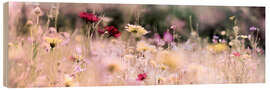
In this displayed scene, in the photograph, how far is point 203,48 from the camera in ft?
22.2

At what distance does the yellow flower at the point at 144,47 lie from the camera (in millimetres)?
6465

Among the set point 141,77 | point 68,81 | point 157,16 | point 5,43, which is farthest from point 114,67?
point 5,43

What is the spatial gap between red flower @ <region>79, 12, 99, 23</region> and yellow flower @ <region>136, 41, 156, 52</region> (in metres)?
0.63

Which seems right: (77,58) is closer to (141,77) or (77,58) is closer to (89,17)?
(89,17)

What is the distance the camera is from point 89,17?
6.25 m

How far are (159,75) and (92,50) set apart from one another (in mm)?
927

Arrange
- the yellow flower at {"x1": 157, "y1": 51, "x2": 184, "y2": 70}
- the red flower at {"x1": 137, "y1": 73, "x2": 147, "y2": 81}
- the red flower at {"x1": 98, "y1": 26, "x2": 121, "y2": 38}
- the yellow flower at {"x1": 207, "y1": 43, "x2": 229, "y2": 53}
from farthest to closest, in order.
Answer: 1. the yellow flower at {"x1": 207, "y1": 43, "x2": 229, "y2": 53}
2. the yellow flower at {"x1": 157, "y1": 51, "x2": 184, "y2": 70}
3. the red flower at {"x1": 137, "y1": 73, "x2": 147, "y2": 81}
4. the red flower at {"x1": 98, "y1": 26, "x2": 121, "y2": 38}

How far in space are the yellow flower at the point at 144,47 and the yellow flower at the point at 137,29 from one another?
0.37ft

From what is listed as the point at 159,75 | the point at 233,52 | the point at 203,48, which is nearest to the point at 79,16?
the point at 159,75

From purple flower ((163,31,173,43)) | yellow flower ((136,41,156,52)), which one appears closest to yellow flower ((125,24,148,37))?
yellow flower ((136,41,156,52))

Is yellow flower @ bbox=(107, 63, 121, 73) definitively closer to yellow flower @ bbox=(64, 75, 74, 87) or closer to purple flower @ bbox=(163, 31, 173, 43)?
yellow flower @ bbox=(64, 75, 74, 87)

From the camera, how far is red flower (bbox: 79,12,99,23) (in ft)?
20.4

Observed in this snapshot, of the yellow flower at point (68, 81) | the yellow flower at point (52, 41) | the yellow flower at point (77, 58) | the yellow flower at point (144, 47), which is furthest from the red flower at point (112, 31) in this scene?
the yellow flower at point (68, 81)

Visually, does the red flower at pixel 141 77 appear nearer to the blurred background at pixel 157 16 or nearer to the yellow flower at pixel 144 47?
the yellow flower at pixel 144 47
